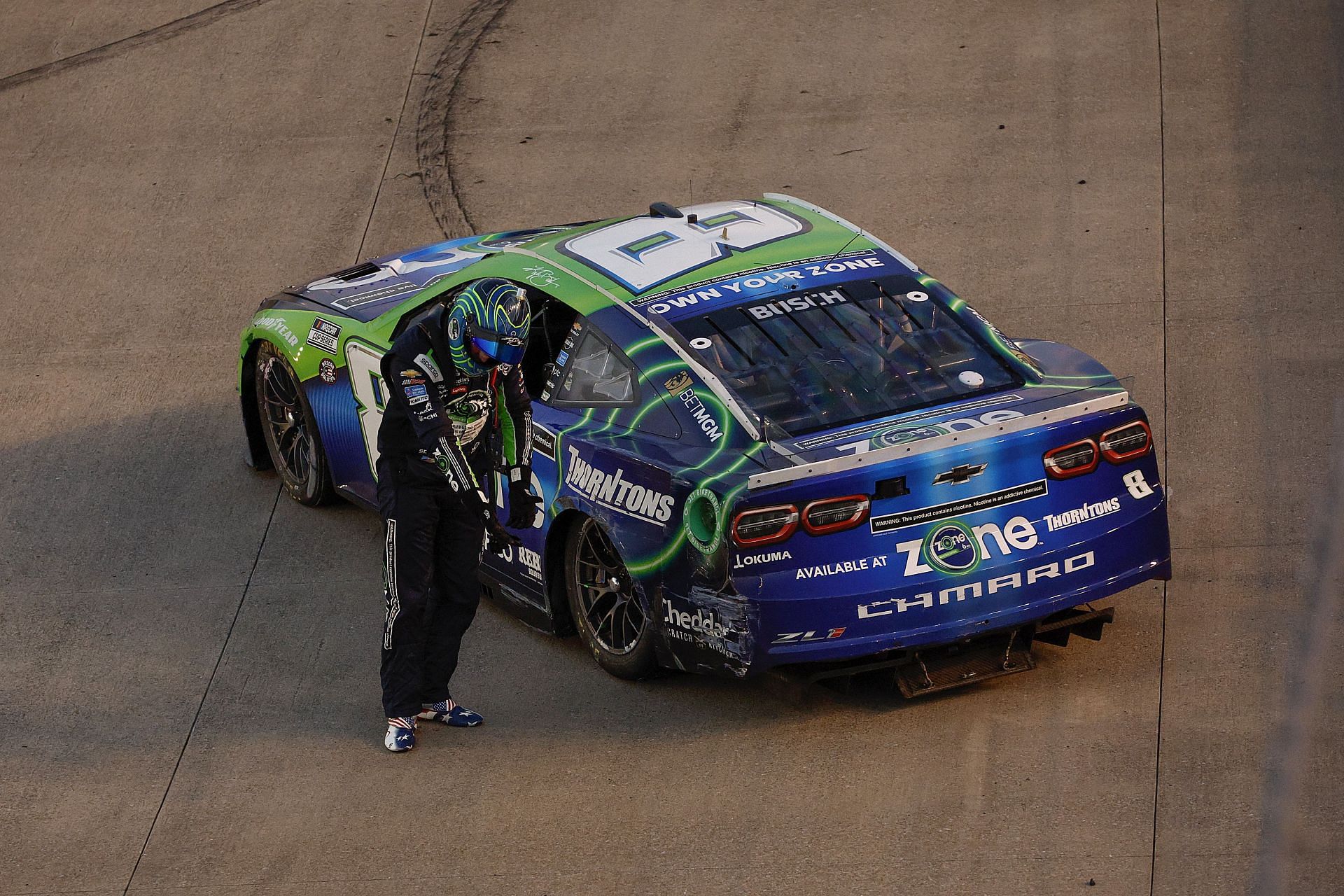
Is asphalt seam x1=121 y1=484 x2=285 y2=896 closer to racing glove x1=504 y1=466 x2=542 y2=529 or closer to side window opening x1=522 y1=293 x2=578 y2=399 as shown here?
racing glove x1=504 y1=466 x2=542 y2=529

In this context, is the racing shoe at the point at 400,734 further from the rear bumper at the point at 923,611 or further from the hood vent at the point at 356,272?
the hood vent at the point at 356,272

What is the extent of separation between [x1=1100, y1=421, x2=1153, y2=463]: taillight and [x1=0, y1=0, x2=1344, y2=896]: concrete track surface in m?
0.86

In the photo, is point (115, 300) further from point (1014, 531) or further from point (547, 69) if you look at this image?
point (1014, 531)

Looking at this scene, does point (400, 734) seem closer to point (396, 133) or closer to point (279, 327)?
point (279, 327)

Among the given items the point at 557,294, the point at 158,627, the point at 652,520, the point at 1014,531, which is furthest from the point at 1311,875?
the point at 158,627

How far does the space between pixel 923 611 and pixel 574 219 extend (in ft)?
18.0

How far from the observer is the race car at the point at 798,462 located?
6008 mm

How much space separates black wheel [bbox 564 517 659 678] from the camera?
6.68 metres

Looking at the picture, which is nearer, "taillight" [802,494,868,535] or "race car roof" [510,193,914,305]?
"taillight" [802,494,868,535]

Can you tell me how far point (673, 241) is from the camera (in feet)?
24.0

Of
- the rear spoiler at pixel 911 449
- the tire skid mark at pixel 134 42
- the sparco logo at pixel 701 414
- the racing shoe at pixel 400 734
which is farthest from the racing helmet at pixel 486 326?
the tire skid mark at pixel 134 42

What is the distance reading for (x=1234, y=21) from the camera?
12.2 m

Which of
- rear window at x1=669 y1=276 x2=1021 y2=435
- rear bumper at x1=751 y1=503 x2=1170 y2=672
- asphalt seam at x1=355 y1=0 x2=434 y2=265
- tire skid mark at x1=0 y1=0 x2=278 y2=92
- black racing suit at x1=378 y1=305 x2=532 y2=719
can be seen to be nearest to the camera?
rear bumper at x1=751 y1=503 x2=1170 y2=672

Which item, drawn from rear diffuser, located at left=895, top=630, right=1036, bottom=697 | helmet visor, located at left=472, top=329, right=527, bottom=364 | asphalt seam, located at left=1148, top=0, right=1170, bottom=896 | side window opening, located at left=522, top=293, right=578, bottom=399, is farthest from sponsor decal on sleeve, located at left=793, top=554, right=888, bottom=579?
side window opening, located at left=522, top=293, right=578, bottom=399
